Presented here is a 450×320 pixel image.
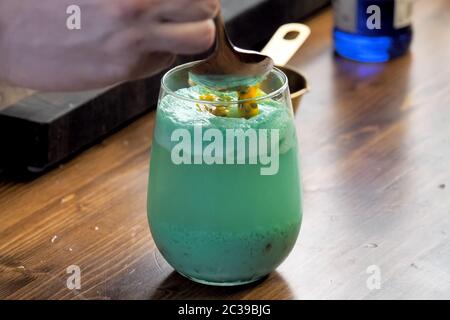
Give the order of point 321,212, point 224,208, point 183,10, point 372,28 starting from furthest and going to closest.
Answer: point 372,28 → point 321,212 → point 224,208 → point 183,10

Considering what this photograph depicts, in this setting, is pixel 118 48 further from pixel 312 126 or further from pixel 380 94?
pixel 380 94

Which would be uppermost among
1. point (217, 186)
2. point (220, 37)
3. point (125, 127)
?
point (220, 37)

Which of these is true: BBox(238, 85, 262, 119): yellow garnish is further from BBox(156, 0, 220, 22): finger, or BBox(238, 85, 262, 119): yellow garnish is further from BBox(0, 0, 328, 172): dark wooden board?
BBox(0, 0, 328, 172): dark wooden board

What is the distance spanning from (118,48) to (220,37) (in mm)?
112

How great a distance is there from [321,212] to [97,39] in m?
0.40

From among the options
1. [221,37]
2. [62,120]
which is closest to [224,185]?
[221,37]

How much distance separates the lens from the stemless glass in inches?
36.6

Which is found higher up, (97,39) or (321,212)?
(97,39)

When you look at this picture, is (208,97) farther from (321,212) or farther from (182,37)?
(321,212)

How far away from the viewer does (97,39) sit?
85 centimetres

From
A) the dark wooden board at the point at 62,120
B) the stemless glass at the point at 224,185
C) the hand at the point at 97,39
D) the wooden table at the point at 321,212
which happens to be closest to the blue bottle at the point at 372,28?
the wooden table at the point at 321,212

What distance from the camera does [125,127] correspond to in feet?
4.47

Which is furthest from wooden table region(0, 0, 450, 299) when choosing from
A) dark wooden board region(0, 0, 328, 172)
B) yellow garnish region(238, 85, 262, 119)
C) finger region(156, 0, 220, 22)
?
finger region(156, 0, 220, 22)

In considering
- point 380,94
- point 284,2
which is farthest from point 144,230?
point 284,2
